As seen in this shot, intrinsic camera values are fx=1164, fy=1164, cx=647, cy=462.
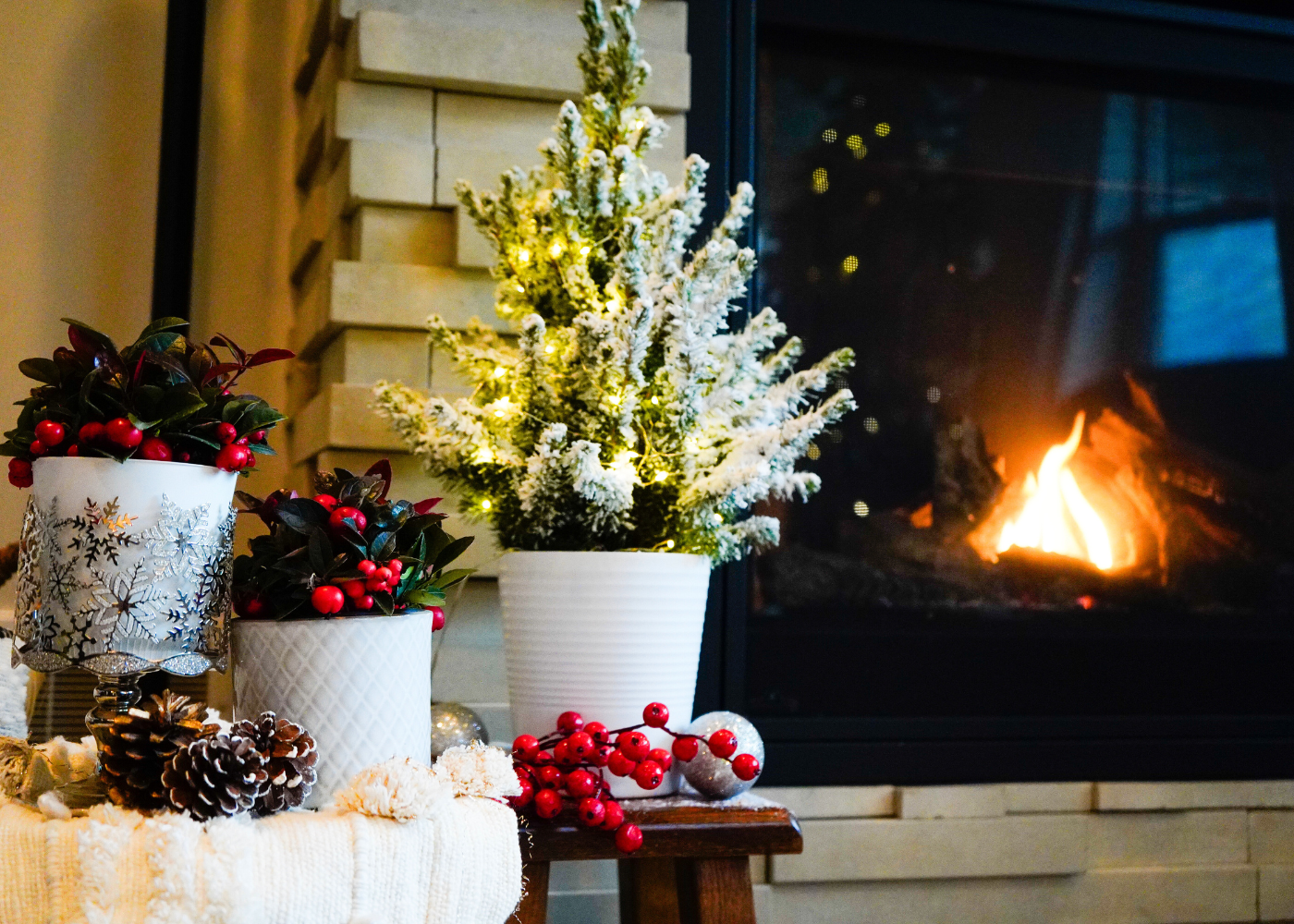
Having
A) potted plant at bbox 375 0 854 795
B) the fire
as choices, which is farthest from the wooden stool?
the fire

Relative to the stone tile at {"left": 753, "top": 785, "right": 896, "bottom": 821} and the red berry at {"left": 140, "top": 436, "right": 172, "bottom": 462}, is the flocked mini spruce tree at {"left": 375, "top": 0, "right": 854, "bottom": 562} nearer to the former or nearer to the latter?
the red berry at {"left": 140, "top": 436, "right": 172, "bottom": 462}

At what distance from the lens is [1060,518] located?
1.65 meters

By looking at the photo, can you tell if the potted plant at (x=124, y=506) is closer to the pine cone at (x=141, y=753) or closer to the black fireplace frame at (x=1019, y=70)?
the pine cone at (x=141, y=753)

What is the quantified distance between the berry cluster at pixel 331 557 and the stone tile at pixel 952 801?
83 cm

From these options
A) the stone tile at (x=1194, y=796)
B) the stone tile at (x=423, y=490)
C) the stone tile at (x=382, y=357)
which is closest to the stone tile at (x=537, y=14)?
the stone tile at (x=382, y=357)

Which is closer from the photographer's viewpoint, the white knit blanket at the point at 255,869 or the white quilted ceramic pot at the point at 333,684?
the white knit blanket at the point at 255,869

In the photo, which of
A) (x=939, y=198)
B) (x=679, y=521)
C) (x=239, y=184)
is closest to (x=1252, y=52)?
(x=939, y=198)

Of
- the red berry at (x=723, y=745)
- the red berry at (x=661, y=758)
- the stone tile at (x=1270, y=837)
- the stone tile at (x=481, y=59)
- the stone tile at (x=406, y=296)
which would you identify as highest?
the stone tile at (x=481, y=59)

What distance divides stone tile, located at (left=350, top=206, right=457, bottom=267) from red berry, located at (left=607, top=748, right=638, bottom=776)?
0.65 meters

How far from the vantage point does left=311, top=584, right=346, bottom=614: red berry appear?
82 centimetres

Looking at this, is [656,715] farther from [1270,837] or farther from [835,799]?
[1270,837]

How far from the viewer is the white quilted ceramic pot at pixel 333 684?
32.8 inches

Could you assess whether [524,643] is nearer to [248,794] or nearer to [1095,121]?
[248,794]

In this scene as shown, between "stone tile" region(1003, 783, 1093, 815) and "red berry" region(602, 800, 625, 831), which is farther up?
"red berry" region(602, 800, 625, 831)
